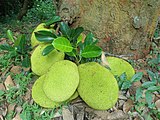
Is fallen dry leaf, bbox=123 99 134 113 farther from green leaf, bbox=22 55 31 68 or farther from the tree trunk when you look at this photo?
green leaf, bbox=22 55 31 68

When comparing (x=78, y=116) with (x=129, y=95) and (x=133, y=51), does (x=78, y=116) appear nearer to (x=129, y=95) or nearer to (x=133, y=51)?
(x=129, y=95)

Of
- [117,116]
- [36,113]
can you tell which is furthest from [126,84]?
[36,113]

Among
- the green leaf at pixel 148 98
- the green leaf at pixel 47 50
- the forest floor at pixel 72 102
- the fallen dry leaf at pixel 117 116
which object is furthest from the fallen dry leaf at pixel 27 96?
the green leaf at pixel 148 98

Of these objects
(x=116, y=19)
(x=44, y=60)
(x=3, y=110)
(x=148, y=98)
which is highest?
(x=116, y=19)

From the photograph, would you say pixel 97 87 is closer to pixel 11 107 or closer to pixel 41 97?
pixel 41 97

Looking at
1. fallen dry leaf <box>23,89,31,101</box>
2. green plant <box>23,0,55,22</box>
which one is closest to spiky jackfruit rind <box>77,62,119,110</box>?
fallen dry leaf <box>23,89,31,101</box>

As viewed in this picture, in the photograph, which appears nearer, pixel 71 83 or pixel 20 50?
pixel 71 83

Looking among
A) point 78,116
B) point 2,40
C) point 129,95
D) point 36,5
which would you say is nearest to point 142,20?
point 129,95
